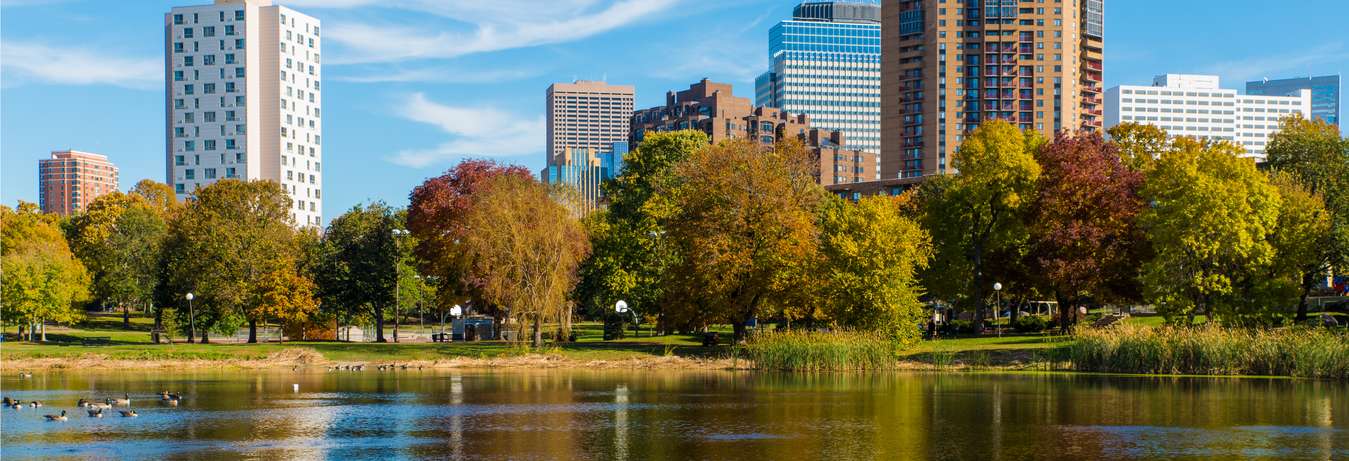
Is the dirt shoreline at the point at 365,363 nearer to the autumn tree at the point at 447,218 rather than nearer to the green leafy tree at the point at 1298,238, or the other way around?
the autumn tree at the point at 447,218

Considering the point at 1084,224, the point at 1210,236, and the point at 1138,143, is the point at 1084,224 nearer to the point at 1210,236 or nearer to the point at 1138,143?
the point at 1210,236

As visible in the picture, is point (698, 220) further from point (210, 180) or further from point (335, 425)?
point (210, 180)

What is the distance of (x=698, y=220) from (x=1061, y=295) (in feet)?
81.1

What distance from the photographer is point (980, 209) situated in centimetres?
8481

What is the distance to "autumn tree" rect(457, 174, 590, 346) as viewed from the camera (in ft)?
254

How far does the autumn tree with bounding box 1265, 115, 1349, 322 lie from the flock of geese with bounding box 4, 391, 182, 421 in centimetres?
5906

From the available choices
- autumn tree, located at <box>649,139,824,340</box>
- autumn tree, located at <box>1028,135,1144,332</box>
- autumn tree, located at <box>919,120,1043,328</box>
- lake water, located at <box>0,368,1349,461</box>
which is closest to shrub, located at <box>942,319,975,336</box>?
A: autumn tree, located at <box>919,120,1043,328</box>

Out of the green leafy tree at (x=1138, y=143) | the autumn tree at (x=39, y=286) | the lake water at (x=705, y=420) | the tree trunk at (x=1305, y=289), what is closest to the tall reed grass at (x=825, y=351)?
the lake water at (x=705, y=420)

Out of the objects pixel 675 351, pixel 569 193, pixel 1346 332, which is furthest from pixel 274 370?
pixel 1346 332

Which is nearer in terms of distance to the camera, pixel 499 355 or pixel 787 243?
pixel 787 243

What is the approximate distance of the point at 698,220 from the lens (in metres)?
80.6

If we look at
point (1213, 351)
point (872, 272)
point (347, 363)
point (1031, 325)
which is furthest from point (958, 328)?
point (347, 363)

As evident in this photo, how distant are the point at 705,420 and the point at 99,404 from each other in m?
22.3

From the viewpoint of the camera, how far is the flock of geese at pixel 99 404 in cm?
4538
